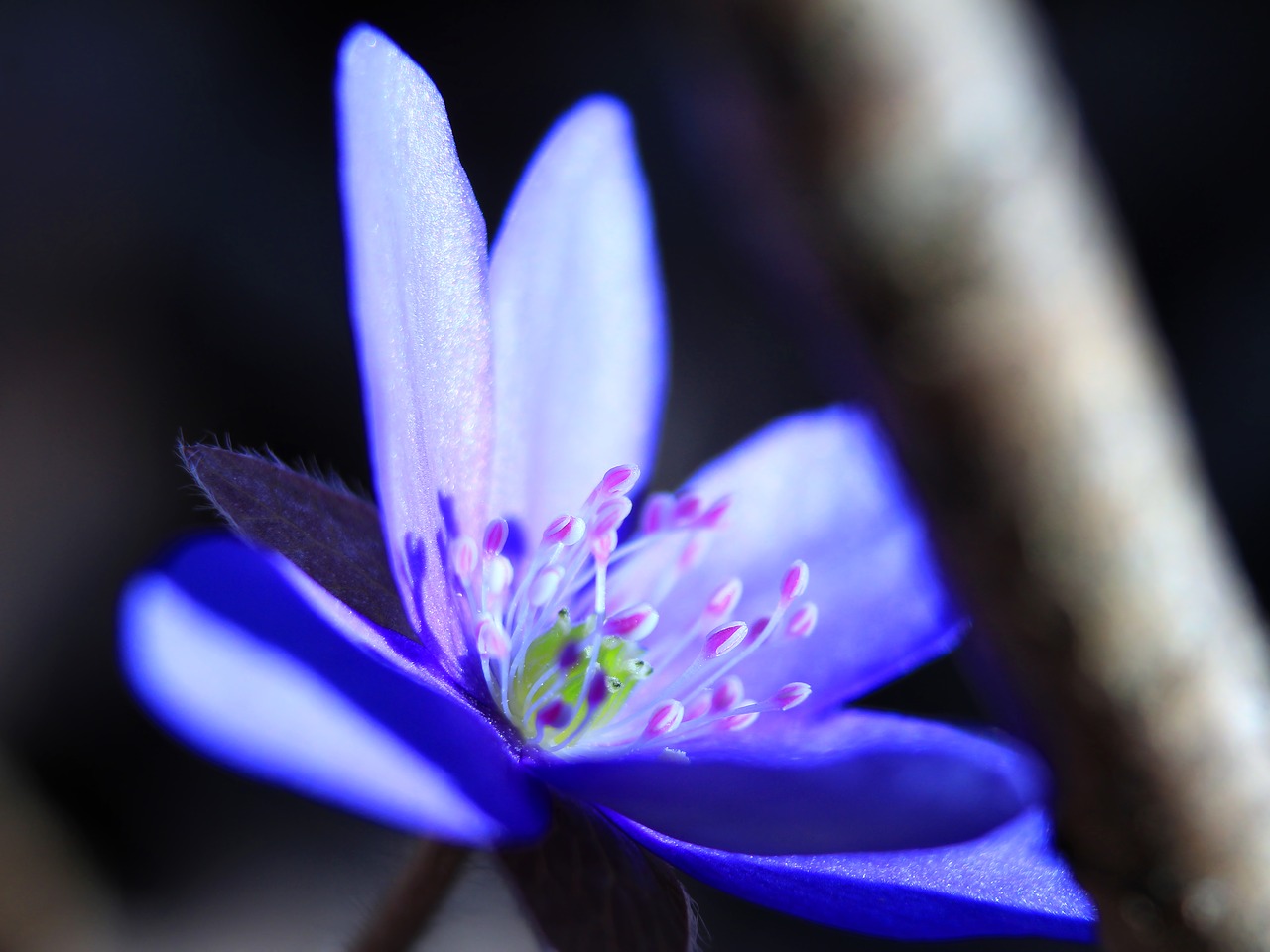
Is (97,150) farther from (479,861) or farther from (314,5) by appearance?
(479,861)

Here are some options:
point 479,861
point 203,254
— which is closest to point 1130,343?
point 479,861

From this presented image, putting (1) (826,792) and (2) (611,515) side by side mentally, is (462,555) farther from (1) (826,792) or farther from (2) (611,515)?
(1) (826,792)

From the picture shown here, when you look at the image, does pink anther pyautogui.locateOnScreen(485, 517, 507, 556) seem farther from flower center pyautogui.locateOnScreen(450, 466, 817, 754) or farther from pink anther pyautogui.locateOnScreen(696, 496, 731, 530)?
pink anther pyautogui.locateOnScreen(696, 496, 731, 530)

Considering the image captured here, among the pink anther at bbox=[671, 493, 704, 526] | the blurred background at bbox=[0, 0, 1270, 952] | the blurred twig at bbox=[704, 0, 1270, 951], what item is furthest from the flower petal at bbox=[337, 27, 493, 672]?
the blurred background at bbox=[0, 0, 1270, 952]

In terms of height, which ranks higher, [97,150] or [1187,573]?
[97,150]

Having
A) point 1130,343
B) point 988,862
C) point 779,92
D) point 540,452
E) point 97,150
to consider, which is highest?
point 97,150

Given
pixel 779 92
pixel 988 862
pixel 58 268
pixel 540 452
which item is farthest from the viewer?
pixel 58 268
